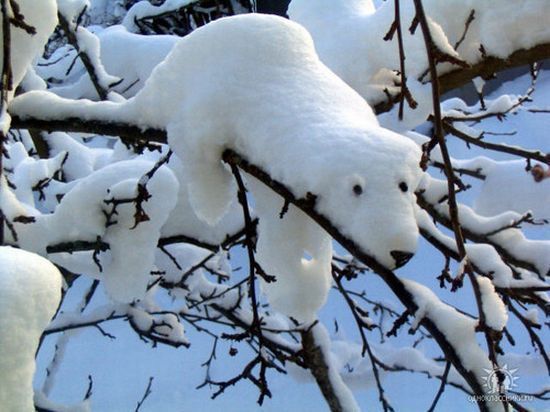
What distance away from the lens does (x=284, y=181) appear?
108cm

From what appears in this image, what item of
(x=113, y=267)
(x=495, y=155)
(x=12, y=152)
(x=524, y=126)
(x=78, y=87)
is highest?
(x=524, y=126)

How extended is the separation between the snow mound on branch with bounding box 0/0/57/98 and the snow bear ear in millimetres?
506

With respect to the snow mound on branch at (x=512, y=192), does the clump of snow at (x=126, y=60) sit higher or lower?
lower

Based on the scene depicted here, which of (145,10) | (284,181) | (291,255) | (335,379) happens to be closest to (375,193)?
(284,181)

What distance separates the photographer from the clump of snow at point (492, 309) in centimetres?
107

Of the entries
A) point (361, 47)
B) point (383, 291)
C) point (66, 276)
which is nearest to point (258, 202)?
point (361, 47)

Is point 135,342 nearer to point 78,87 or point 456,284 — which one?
point 78,87

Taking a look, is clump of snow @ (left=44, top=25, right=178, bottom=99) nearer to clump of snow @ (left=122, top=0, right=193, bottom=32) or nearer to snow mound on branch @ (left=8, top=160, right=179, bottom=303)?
snow mound on branch @ (left=8, top=160, right=179, bottom=303)

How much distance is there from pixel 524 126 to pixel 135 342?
481cm

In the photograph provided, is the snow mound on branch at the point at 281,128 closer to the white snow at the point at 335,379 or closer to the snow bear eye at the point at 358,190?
the snow bear eye at the point at 358,190

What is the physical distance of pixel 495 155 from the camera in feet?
20.4

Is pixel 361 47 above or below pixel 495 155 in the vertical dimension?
below

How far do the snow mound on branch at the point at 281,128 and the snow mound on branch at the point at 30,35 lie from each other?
11.0 inches

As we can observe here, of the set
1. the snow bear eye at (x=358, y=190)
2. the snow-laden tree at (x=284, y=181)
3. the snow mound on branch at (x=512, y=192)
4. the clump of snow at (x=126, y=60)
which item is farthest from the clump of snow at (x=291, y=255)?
the clump of snow at (x=126, y=60)
